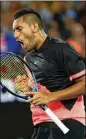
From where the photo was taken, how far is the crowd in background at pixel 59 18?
8.57 metres

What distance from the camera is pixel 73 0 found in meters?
9.30

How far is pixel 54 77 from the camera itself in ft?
13.5

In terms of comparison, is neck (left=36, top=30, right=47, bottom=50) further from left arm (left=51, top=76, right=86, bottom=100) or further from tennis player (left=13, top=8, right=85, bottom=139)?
left arm (left=51, top=76, right=86, bottom=100)

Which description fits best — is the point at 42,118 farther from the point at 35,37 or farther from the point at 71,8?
the point at 71,8

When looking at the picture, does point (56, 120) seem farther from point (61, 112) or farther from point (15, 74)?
point (15, 74)

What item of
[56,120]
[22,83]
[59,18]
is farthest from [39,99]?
[59,18]

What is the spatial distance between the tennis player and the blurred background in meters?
2.81

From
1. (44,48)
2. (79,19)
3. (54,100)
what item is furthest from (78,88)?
(79,19)

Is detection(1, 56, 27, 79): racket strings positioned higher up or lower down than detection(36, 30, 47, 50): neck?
lower down

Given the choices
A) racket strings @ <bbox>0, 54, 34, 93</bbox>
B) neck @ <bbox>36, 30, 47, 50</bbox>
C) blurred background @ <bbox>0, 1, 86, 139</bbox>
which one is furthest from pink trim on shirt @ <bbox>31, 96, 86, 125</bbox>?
blurred background @ <bbox>0, 1, 86, 139</bbox>

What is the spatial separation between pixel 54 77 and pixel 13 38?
13.3 feet

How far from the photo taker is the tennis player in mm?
3945

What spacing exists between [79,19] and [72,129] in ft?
17.7

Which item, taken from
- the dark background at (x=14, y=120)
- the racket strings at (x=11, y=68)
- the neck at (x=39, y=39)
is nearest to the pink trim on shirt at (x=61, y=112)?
the racket strings at (x=11, y=68)
